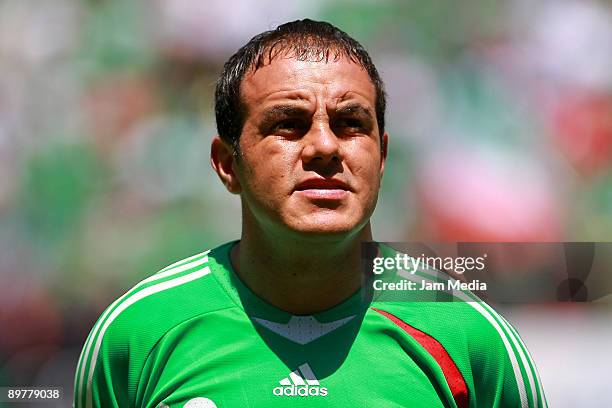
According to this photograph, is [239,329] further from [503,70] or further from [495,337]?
[503,70]

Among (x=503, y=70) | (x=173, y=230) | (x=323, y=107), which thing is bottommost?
(x=323, y=107)

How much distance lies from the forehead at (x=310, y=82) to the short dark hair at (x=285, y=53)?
3cm

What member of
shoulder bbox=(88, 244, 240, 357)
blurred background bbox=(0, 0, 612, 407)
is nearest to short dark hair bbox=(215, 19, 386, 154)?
shoulder bbox=(88, 244, 240, 357)

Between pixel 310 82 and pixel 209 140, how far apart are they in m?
2.49

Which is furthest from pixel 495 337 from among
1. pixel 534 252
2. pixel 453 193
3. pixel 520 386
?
pixel 453 193

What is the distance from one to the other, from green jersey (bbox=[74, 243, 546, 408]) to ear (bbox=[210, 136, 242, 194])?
0.23m

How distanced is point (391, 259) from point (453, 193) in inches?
89.8

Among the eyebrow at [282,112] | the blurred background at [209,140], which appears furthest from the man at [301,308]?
the blurred background at [209,140]

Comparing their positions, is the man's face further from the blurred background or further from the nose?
the blurred background

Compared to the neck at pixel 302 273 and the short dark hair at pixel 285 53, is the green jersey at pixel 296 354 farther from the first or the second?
the short dark hair at pixel 285 53

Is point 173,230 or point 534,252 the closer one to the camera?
point 534,252

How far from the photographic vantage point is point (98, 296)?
415cm

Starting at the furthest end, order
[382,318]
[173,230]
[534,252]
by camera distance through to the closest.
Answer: [173,230], [534,252], [382,318]

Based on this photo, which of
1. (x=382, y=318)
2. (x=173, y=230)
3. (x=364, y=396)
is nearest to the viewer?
(x=364, y=396)
